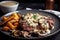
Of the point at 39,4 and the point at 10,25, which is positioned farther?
the point at 39,4

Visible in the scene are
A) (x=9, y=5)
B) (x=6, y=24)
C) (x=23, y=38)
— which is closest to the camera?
(x=23, y=38)

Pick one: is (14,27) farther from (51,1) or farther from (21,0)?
(21,0)

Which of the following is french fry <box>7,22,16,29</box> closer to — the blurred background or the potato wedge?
the potato wedge

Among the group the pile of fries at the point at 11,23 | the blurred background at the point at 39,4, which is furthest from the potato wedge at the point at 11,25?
the blurred background at the point at 39,4

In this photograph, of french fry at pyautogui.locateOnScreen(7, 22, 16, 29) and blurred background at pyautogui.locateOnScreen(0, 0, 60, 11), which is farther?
blurred background at pyautogui.locateOnScreen(0, 0, 60, 11)

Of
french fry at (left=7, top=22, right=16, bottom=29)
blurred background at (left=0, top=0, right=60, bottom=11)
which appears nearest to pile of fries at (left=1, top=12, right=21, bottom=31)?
french fry at (left=7, top=22, right=16, bottom=29)

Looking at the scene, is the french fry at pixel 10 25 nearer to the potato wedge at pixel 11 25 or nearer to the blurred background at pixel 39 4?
the potato wedge at pixel 11 25

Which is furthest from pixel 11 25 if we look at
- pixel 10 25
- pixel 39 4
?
pixel 39 4

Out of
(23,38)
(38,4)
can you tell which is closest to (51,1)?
(38,4)

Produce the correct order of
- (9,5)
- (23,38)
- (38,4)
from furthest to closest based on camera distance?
(38,4) → (9,5) → (23,38)

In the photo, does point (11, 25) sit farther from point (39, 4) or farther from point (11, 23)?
point (39, 4)

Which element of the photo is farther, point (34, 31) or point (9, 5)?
point (9, 5)
